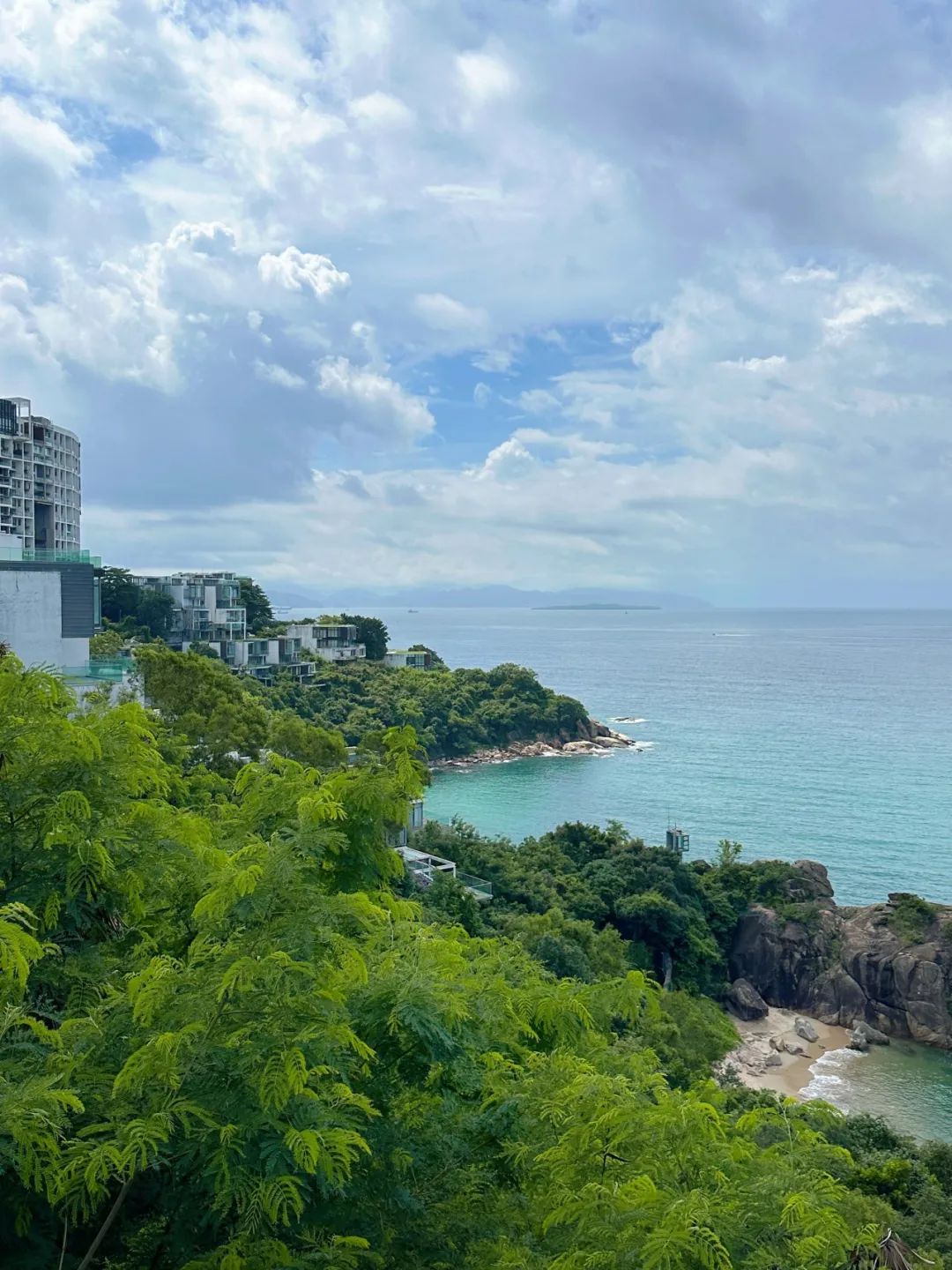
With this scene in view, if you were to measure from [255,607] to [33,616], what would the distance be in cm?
4416

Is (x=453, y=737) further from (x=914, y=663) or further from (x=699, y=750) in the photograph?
(x=914, y=663)

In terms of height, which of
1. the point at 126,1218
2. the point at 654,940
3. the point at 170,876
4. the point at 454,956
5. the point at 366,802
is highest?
the point at 366,802

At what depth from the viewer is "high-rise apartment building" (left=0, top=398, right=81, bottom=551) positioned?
45594 mm

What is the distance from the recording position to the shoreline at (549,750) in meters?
56.4

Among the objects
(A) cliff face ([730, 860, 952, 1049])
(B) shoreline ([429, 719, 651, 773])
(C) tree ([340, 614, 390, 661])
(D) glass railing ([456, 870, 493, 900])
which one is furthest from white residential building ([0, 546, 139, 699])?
(C) tree ([340, 614, 390, 661])

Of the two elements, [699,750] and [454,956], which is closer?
[454,956]

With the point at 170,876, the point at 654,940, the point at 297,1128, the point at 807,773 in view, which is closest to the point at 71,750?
the point at 170,876

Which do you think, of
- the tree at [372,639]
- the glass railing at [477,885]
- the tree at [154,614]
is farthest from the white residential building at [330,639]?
the glass railing at [477,885]

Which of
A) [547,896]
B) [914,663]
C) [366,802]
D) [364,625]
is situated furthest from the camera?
[914,663]

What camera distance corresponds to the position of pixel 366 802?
489 centimetres

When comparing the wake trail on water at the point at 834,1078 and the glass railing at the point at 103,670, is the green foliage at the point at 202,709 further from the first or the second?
the wake trail on water at the point at 834,1078

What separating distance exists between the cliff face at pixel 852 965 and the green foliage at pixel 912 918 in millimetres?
52

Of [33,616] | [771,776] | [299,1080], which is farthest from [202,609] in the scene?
[299,1080]

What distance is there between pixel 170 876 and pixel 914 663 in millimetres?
126366
